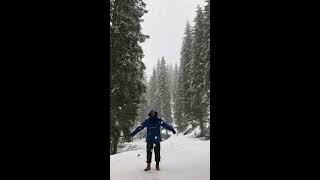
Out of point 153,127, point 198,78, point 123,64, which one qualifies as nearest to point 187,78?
point 198,78

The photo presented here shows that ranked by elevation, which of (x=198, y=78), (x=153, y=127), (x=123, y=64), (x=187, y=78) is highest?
(x=187, y=78)

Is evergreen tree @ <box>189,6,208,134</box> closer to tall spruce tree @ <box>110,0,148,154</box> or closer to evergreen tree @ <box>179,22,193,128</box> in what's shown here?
evergreen tree @ <box>179,22,193,128</box>

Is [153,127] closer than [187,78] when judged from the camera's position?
Yes

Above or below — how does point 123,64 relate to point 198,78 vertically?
below

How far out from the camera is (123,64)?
20375 millimetres

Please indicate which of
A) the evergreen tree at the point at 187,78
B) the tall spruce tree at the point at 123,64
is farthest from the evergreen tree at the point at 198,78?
the tall spruce tree at the point at 123,64

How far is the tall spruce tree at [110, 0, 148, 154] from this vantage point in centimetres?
2002

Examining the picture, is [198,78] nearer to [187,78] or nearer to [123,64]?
[187,78]

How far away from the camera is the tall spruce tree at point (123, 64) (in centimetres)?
2002

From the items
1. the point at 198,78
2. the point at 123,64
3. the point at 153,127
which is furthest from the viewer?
the point at 198,78

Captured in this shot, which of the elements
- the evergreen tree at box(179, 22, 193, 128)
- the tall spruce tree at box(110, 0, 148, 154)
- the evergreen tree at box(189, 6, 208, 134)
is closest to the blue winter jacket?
the tall spruce tree at box(110, 0, 148, 154)
